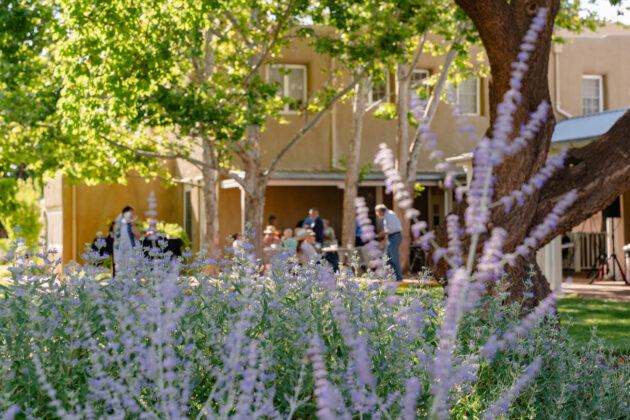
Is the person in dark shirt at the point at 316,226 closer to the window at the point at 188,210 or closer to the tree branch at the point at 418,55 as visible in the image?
the tree branch at the point at 418,55

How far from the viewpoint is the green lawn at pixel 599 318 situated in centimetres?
893

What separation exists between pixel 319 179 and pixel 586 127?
717 centimetres

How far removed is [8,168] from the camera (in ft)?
59.4

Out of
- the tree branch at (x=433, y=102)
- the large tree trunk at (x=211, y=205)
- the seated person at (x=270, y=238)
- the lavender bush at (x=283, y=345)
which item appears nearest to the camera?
the lavender bush at (x=283, y=345)

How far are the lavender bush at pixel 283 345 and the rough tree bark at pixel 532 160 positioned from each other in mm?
2247

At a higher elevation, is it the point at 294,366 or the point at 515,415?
the point at 294,366

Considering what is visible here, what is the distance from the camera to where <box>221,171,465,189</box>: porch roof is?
69.9 feet

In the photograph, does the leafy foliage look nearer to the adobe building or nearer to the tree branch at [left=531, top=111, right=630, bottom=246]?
the adobe building

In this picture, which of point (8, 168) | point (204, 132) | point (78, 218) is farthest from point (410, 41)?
point (78, 218)

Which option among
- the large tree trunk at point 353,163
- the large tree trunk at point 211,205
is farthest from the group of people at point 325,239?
the large tree trunk at point 211,205

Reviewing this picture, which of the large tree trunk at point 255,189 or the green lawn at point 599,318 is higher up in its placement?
the large tree trunk at point 255,189

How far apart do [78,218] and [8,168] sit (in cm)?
693

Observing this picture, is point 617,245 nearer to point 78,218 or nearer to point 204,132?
point 204,132

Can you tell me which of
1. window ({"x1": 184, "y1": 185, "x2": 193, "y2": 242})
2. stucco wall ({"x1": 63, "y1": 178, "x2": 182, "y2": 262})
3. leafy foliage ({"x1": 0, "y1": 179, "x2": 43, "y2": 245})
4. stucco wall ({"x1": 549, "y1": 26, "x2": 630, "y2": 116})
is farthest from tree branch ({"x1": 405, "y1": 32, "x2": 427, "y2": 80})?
leafy foliage ({"x1": 0, "y1": 179, "x2": 43, "y2": 245})
